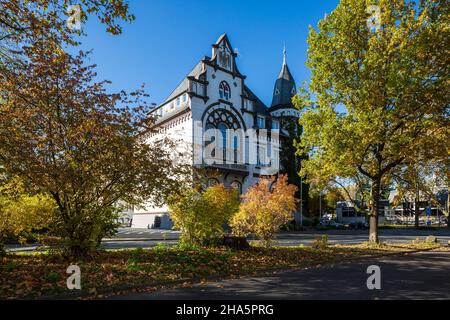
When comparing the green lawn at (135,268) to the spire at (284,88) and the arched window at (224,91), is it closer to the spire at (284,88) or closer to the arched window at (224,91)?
the arched window at (224,91)

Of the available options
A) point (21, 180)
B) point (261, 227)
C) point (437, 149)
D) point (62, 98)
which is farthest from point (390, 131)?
point (21, 180)

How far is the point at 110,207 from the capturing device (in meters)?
11.1

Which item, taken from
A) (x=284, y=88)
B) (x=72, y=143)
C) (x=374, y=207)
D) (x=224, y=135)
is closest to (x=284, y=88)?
(x=284, y=88)

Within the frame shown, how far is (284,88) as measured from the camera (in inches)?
1909

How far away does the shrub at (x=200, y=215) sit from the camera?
13562mm

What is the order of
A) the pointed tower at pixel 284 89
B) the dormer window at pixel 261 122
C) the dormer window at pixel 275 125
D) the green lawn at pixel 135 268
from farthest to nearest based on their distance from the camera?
the pointed tower at pixel 284 89, the dormer window at pixel 275 125, the dormer window at pixel 261 122, the green lawn at pixel 135 268

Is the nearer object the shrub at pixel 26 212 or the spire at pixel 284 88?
the shrub at pixel 26 212

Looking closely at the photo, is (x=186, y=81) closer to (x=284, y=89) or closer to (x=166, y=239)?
(x=284, y=89)

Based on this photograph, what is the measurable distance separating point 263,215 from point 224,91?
2663 centimetres

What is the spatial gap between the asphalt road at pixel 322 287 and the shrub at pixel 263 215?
4.32 meters

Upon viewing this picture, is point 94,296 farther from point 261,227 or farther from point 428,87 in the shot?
point 428,87

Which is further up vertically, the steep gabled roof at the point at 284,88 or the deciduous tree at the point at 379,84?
the steep gabled roof at the point at 284,88

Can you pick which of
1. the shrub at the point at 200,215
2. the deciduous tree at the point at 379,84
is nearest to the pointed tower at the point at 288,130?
the deciduous tree at the point at 379,84

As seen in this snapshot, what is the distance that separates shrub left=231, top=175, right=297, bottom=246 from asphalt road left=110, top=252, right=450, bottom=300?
14.2 feet
